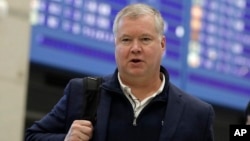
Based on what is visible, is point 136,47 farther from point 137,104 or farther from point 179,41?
point 179,41

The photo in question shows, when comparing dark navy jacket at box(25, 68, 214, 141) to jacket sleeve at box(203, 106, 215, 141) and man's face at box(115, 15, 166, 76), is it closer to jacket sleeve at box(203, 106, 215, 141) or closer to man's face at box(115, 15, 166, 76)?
jacket sleeve at box(203, 106, 215, 141)

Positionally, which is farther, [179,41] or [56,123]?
[179,41]

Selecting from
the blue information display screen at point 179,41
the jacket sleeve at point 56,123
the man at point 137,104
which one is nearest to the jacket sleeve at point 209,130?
the man at point 137,104

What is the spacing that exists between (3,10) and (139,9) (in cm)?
90

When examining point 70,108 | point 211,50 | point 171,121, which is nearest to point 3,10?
point 70,108

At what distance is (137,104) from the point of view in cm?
279

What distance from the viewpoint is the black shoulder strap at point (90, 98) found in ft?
8.96

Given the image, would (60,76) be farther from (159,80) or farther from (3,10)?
(159,80)

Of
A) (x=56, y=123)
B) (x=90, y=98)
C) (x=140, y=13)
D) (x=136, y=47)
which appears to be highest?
(x=140, y=13)

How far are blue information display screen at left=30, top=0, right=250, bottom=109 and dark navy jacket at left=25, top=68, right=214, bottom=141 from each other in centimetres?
186

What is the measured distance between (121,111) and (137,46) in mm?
277

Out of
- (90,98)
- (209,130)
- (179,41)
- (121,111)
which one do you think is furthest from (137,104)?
(179,41)

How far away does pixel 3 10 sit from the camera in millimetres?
3436

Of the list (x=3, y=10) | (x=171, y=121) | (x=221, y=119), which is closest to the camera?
(x=171, y=121)
